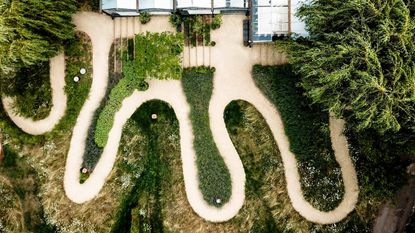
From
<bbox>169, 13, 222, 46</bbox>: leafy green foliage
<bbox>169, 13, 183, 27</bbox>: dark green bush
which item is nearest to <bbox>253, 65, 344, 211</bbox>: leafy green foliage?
<bbox>169, 13, 222, 46</bbox>: leafy green foliage

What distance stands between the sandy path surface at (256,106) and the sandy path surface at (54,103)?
10524 mm

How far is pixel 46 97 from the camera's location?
108 ft

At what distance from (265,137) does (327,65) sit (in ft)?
27.4

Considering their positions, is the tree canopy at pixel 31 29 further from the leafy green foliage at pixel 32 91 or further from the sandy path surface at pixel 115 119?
the sandy path surface at pixel 115 119

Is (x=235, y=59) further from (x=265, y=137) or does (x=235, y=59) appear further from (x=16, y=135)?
(x=16, y=135)

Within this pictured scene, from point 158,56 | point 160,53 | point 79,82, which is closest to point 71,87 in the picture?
point 79,82

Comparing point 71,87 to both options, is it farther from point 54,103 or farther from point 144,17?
point 144,17

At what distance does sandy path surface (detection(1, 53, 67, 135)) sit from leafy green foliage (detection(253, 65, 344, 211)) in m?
13.5

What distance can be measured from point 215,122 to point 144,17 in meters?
8.66

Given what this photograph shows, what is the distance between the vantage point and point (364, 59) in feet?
79.0

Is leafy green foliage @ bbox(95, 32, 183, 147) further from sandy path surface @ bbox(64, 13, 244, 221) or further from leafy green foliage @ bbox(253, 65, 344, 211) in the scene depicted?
leafy green foliage @ bbox(253, 65, 344, 211)

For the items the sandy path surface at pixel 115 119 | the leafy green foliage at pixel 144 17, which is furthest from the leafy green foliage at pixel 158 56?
the sandy path surface at pixel 115 119

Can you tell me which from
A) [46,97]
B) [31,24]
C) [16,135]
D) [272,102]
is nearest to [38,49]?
[31,24]

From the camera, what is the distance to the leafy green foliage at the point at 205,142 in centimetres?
3253
